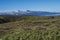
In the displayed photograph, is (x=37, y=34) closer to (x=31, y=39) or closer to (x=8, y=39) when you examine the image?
(x=31, y=39)

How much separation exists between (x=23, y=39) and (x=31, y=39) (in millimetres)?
930

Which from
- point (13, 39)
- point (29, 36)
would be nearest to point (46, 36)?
point (29, 36)

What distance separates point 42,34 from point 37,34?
2.17 ft

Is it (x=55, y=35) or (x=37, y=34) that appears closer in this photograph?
(x=55, y=35)

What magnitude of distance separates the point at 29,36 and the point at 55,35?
3.17 m

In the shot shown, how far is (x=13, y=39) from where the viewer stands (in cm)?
2205

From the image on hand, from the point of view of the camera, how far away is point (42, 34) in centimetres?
2255

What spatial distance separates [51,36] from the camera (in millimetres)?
21562

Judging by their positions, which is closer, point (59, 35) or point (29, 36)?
point (59, 35)

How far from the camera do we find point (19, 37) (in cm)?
2223

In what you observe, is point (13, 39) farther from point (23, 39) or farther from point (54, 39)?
point (54, 39)

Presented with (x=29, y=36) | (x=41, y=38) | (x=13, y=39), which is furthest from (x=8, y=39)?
(x=41, y=38)

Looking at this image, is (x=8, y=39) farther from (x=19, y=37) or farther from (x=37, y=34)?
(x=37, y=34)

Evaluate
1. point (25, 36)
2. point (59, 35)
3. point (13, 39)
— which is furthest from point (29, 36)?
point (59, 35)
